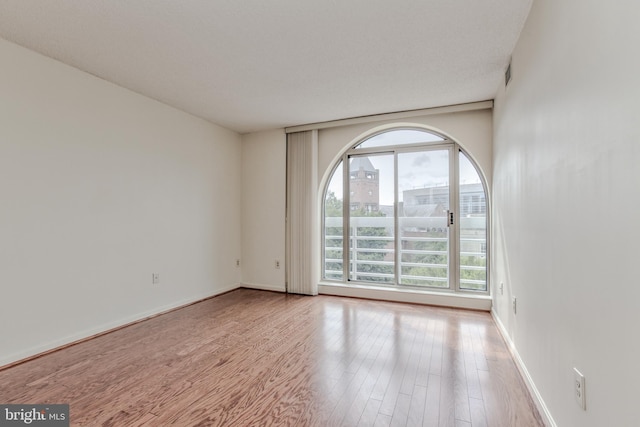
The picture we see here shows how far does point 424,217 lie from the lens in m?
4.19

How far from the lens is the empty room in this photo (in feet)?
4.36

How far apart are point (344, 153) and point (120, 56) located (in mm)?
2890

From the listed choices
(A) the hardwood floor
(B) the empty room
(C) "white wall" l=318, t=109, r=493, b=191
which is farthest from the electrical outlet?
(C) "white wall" l=318, t=109, r=493, b=191

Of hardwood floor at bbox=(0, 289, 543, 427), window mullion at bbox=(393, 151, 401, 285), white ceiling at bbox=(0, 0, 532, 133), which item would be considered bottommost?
hardwood floor at bbox=(0, 289, 543, 427)

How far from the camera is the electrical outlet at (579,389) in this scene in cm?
126

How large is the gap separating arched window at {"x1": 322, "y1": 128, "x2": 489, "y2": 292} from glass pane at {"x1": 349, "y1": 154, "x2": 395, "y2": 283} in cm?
1

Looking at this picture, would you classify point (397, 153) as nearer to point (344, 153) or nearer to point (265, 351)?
point (344, 153)

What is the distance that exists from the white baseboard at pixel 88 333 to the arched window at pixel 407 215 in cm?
209

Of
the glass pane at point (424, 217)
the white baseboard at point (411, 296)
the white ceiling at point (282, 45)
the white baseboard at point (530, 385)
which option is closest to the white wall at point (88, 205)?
the white ceiling at point (282, 45)

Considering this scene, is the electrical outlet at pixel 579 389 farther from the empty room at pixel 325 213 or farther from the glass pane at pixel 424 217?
the glass pane at pixel 424 217

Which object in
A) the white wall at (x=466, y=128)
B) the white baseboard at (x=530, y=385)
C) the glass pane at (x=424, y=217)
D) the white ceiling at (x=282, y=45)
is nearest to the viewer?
the white baseboard at (x=530, y=385)

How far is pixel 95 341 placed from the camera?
2820 millimetres

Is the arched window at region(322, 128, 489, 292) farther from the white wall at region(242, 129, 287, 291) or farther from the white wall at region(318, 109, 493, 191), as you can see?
the white wall at region(242, 129, 287, 291)

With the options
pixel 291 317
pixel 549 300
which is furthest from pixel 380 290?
pixel 549 300
